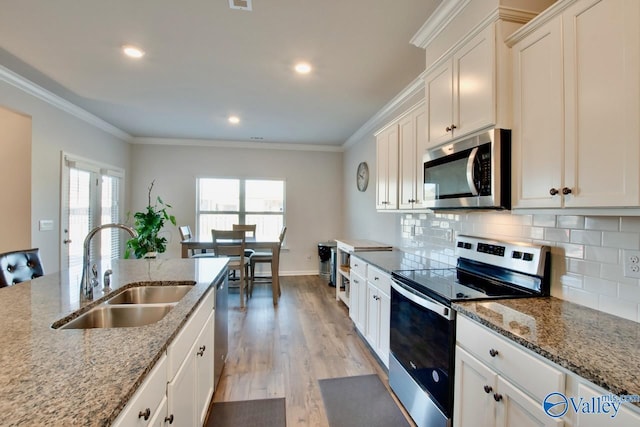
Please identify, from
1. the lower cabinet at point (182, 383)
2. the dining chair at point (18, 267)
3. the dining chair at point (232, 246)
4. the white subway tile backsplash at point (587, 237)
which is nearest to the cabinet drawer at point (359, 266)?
the lower cabinet at point (182, 383)

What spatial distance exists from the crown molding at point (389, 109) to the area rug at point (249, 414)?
2582 mm

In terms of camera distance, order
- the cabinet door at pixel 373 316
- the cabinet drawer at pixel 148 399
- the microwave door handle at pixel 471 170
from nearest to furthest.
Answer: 1. the cabinet drawer at pixel 148 399
2. the microwave door handle at pixel 471 170
3. the cabinet door at pixel 373 316

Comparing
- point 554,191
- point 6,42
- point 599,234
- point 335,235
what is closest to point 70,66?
point 6,42

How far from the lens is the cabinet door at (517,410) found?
3.33ft

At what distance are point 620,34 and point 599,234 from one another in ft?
2.67

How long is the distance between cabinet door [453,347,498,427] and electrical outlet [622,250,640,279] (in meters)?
0.71

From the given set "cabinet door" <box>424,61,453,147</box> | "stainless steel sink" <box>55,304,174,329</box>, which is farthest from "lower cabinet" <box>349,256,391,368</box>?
"stainless steel sink" <box>55,304,174,329</box>

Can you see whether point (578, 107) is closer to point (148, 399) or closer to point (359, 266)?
point (148, 399)

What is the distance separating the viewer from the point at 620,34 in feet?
3.48

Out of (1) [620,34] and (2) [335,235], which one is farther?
(2) [335,235]

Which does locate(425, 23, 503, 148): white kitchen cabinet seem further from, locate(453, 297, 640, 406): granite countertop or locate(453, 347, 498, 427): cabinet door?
locate(453, 347, 498, 427): cabinet door

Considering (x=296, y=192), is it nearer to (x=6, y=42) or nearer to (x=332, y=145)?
(x=332, y=145)

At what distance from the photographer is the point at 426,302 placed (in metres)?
1.68

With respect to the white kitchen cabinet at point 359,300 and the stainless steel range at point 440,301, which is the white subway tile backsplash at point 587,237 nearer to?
the stainless steel range at point 440,301
